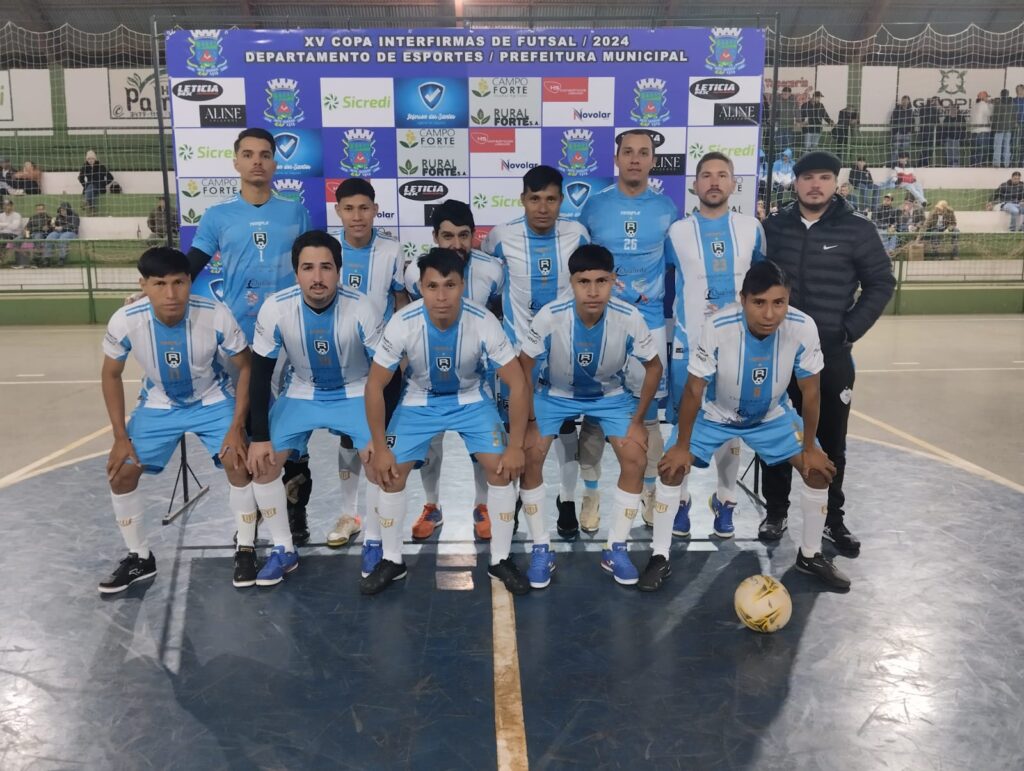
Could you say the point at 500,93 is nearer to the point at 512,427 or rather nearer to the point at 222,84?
the point at 222,84

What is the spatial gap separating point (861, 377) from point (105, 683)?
952 centimetres

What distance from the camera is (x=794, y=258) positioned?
5.29 metres

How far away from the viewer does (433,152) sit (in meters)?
6.67

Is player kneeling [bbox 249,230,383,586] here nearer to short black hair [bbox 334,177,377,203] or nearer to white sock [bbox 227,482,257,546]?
white sock [bbox 227,482,257,546]

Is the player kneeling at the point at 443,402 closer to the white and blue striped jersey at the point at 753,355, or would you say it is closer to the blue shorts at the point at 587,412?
the blue shorts at the point at 587,412

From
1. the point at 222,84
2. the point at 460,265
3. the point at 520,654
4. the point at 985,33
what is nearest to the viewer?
the point at 520,654

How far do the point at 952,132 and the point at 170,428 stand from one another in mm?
22006

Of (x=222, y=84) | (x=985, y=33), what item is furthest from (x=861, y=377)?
(x=985, y=33)

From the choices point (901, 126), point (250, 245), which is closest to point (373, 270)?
point (250, 245)

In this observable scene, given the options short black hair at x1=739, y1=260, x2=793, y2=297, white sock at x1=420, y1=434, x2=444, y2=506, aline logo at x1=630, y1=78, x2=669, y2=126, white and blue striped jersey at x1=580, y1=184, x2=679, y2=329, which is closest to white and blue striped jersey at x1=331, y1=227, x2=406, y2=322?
white sock at x1=420, y1=434, x2=444, y2=506

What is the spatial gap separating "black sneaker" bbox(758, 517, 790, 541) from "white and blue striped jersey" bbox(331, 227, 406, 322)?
2.84m

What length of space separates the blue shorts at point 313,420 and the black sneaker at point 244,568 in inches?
25.5

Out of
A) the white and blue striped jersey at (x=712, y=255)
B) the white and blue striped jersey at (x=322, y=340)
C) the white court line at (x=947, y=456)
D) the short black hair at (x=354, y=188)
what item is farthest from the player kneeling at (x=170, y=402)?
the white court line at (x=947, y=456)

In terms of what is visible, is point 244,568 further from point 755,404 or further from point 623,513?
point 755,404
